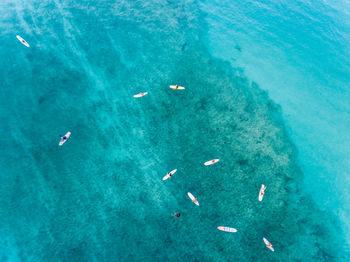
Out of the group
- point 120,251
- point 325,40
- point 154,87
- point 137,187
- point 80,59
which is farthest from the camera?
point 325,40

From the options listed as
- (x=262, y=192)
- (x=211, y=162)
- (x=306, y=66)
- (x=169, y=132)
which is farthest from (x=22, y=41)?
(x=306, y=66)

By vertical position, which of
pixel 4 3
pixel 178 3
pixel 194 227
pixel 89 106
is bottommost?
pixel 194 227

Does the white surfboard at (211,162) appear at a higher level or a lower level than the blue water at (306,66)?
lower

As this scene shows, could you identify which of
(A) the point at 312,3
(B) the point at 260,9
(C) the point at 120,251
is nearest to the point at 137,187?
(C) the point at 120,251

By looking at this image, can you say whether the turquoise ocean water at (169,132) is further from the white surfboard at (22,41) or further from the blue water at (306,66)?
the white surfboard at (22,41)

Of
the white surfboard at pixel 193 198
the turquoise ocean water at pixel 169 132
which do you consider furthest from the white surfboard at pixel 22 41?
the white surfboard at pixel 193 198

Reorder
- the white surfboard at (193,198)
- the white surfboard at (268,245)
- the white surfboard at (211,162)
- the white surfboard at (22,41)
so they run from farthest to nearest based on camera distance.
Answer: the white surfboard at (22,41) → the white surfboard at (211,162) → the white surfboard at (193,198) → the white surfboard at (268,245)

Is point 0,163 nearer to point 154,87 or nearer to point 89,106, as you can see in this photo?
point 89,106

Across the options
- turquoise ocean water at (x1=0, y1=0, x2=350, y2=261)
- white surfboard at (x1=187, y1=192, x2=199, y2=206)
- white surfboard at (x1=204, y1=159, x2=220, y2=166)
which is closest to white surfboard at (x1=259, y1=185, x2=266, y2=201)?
turquoise ocean water at (x1=0, y1=0, x2=350, y2=261)

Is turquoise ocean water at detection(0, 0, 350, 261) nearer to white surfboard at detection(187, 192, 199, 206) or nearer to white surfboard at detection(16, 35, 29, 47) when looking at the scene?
white surfboard at detection(187, 192, 199, 206)
